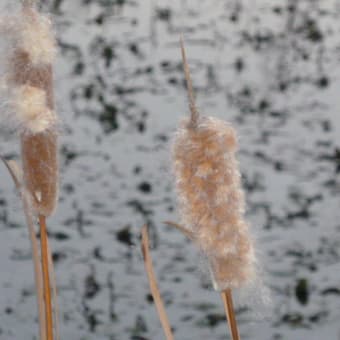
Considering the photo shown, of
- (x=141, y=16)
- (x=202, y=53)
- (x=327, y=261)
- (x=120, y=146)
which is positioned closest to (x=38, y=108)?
(x=327, y=261)

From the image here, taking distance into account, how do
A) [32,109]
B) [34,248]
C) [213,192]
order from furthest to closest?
[34,248]
[32,109]
[213,192]

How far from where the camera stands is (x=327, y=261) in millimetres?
4691

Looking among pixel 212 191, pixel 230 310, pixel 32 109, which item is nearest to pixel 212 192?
pixel 212 191

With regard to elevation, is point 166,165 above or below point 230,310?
above

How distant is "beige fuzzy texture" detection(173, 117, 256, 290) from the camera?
109 cm

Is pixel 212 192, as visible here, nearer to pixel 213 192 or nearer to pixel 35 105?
pixel 213 192

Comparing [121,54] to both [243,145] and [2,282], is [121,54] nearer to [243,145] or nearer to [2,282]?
[243,145]

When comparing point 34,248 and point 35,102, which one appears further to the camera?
point 34,248

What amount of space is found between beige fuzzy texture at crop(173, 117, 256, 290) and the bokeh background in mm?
269

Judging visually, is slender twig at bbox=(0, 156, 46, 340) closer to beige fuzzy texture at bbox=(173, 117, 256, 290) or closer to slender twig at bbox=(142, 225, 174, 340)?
slender twig at bbox=(142, 225, 174, 340)

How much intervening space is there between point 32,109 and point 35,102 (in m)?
0.01

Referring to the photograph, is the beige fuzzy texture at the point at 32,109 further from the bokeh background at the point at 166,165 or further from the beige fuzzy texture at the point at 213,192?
the beige fuzzy texture at the point at 213,192

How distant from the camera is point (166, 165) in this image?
1.27 m

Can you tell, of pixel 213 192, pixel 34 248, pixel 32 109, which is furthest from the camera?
pixel 34 248
